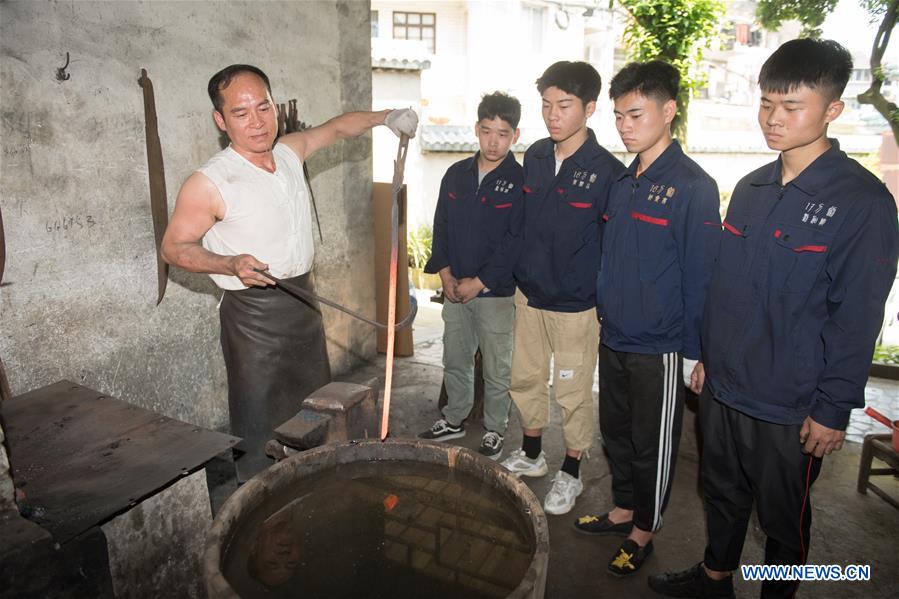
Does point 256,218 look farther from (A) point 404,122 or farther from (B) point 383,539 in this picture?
(B) point 383,539

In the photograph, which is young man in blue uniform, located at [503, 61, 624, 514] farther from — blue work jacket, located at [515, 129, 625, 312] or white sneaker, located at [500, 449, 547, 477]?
white sneaker, located at [500, 449, 547, 477]

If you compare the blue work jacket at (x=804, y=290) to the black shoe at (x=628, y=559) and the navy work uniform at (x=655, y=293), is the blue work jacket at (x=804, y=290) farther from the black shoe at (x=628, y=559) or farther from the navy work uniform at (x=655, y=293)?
the black shoe at (x=628, y=559)

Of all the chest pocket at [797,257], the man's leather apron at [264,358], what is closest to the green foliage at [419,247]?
the man's leather apron at [264,358]

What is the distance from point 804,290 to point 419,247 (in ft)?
27.7

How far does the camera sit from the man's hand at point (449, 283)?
393 cm

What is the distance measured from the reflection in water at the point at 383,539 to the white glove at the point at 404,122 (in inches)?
66.0

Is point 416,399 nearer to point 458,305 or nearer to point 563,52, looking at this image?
point 458,305

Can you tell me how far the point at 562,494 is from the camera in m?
3.44

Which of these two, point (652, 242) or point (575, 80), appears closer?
point (652, 242)

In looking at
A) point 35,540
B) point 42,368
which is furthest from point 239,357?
point 35,540

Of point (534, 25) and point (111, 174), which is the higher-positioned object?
point (534, 25)

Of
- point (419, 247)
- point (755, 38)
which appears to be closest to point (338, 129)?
point (419, 247)

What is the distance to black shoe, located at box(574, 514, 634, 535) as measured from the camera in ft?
10.5

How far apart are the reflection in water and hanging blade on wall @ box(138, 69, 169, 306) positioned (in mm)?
2409
